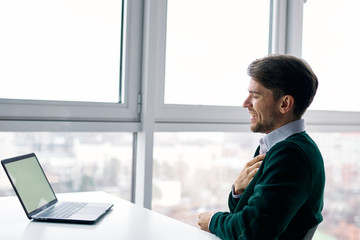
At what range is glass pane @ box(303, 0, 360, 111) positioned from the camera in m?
3.05

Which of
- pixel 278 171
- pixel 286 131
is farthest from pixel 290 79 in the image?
pixel 278 171

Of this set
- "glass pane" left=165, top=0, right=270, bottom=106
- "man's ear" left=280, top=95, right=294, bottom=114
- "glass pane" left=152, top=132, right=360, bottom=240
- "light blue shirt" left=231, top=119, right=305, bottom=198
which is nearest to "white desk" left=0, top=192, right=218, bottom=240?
"light blue shirt" left=231, top=119, right=305, bottom=198

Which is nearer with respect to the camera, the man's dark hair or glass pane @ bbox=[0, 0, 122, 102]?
the man's dark hair

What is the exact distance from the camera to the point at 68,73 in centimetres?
231

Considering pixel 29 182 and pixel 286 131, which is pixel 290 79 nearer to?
pixel 286 131

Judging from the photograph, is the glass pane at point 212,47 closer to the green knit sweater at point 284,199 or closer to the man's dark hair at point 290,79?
the man's dark hair at point 290,79

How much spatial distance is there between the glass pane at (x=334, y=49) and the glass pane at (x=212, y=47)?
35 centimetres

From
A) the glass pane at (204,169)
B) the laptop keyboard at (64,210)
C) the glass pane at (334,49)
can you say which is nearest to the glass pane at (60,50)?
the glass pane at (204,169)

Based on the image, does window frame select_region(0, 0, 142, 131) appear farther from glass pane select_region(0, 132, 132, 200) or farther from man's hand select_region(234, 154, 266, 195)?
man's hand select_region(234, 154, 266, 195)

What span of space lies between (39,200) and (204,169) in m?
1.24

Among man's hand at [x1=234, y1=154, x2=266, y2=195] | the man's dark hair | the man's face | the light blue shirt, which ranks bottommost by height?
man's hand at [x1=234, y1=154, x2=266, y2=195]

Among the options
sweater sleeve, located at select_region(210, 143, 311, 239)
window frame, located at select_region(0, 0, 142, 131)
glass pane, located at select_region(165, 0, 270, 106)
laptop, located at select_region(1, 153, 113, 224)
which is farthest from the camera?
glass pane, located at select_region(165, 0, 270, 106)

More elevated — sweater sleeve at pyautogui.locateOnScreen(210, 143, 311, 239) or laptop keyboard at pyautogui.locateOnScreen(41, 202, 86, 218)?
sweater sleeve at pyautogui.locateOnScreen(210, 143, 311, 239)

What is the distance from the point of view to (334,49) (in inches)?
124
